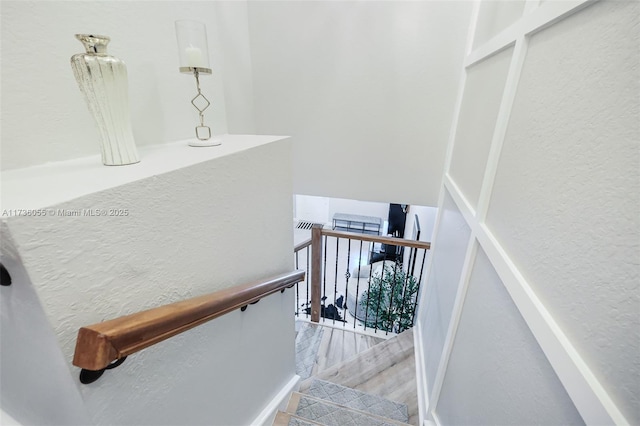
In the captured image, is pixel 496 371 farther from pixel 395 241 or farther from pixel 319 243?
pixel 319 243

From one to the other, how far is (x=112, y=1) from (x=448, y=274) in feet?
6.13

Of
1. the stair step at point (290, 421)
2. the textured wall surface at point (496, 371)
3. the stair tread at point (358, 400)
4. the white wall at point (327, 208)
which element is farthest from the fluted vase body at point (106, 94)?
the white wall at point (327, 208)

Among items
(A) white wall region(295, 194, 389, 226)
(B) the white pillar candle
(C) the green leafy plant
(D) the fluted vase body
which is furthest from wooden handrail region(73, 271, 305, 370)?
(A) white wall region(295, 194, 389, 226)

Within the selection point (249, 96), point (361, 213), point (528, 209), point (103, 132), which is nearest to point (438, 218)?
point (528, 209)

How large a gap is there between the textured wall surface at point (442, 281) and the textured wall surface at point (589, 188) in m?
0.63

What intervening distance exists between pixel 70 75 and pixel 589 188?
1325 mm

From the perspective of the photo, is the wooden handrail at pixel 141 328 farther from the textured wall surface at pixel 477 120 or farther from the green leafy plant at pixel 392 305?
the green leafy plant at pixel 392 305

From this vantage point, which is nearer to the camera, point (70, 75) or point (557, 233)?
point (557, 233)

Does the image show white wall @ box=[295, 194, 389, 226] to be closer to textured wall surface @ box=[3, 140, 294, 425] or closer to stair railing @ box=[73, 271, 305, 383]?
textured wall surface @ box=[3, 140, 294, 425]

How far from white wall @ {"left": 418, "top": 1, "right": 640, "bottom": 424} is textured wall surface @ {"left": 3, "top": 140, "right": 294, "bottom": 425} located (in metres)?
0.88

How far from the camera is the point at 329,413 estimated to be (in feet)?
5.43

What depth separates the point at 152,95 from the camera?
1080 mm

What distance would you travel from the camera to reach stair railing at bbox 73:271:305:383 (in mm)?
502

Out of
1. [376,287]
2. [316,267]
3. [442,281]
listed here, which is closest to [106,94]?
[442,281]
